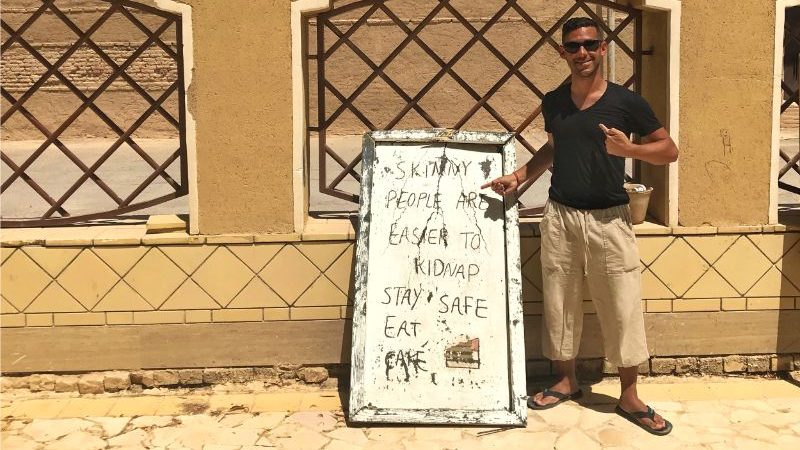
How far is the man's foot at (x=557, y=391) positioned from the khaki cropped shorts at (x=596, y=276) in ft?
0.71

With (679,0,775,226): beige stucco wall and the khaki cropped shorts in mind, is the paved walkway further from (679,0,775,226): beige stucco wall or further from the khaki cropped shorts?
(679,0,775,226): beige stucco wall

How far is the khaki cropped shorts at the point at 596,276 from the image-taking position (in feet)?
12.5

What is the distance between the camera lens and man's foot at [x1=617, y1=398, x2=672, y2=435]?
380 cm

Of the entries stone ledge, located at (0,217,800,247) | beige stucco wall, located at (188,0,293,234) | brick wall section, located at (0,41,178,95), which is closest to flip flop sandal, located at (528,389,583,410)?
stone ledge, located at (0,217,800,247)

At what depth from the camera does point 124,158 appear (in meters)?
12.2

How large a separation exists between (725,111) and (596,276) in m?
1.15

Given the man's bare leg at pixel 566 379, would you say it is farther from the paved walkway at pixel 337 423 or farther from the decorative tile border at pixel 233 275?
the decorative tile border at pixel 233 275

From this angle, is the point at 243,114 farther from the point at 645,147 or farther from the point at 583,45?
the point at 645,147

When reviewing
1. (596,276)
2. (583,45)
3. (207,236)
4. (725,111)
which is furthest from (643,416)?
(207,236)

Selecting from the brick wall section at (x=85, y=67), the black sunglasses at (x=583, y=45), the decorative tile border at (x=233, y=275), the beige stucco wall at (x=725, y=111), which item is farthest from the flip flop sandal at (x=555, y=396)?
the brick wall section at (x=85, y=67)

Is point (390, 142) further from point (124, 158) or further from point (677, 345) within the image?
point (124, 158)

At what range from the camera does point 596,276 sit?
387cm

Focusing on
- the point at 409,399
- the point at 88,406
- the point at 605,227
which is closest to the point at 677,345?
the point at 605,227

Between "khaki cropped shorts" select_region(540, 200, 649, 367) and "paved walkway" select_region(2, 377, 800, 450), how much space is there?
1.23 ft
